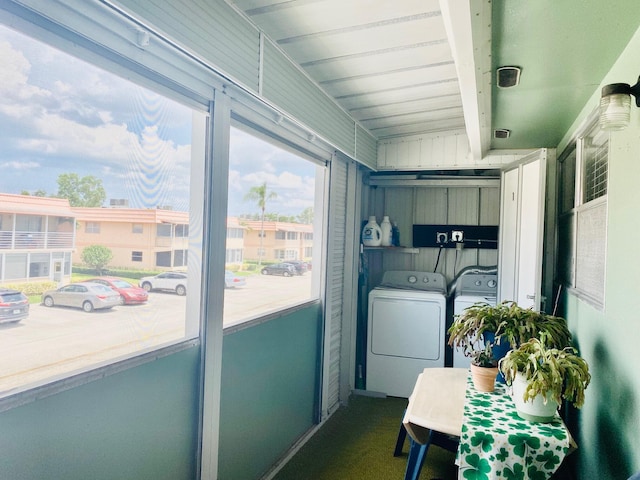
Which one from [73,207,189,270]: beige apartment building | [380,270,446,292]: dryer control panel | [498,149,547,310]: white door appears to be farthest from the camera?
[380,270,446,292]: dryer control panel

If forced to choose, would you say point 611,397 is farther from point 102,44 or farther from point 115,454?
point 102,44

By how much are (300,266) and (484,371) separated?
4.97 feet

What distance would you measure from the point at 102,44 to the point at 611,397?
232 centimetres

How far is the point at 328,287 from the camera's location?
3672mm

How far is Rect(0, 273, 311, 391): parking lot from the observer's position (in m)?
1.33

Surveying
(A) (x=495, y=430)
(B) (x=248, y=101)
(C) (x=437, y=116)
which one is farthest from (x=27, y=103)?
(C) (x=437, y=116)

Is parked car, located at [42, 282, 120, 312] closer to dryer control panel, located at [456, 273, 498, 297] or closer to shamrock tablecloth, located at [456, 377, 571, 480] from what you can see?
shamrock tablecloth, located at [456, 377, 571, 480]

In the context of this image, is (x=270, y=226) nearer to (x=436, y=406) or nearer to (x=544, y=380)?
(x=436, y=406)

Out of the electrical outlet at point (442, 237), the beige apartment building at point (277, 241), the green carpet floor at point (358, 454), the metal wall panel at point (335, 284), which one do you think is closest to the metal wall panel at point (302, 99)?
the metal wall panel at point (335, 284)

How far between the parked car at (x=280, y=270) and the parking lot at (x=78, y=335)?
836mm

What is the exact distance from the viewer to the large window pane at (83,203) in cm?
131

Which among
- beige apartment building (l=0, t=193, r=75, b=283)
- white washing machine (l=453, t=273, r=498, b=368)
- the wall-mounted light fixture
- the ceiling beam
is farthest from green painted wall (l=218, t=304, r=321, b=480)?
the wall-mounted light fixture

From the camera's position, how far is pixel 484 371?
2.22 metres

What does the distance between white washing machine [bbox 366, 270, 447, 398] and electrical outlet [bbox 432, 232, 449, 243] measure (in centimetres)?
54
